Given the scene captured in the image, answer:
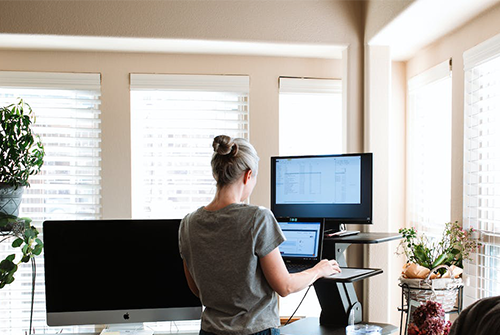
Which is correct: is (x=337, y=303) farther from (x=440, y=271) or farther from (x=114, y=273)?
(x=114, y=273)

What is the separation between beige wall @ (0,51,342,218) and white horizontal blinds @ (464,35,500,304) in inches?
46.5

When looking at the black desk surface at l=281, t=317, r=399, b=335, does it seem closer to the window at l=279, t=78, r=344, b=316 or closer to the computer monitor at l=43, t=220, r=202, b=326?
the computer monitor at l=43, t=220, r=202, b=326

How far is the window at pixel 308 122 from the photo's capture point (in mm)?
3686

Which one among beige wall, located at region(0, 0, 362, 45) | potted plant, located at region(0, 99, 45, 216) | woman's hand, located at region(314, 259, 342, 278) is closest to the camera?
woman's hand, located at region(314, 259, 342, 278)

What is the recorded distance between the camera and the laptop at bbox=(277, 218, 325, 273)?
2500 mm

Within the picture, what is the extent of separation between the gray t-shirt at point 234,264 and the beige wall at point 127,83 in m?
1.72

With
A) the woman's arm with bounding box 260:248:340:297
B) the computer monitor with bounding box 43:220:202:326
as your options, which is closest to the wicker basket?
the woman's arm with bounding box 260:248:340:297

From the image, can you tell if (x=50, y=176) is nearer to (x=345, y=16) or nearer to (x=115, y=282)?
(x=115, y=282)

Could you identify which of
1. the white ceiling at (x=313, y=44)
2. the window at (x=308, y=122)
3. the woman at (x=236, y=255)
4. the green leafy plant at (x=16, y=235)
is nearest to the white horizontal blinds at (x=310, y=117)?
the window at (x=308, y=122)

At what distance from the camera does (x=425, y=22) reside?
2.89 metres

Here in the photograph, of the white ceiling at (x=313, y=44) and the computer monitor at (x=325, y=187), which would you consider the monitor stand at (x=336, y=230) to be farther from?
the white ceiling at (x=313, y=44)

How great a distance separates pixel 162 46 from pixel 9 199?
1.24m

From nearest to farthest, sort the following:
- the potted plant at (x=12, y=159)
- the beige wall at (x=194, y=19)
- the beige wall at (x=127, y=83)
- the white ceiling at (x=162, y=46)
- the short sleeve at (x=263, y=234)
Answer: the short sleeve at (x=263, y=234), the potted plant at (x=12, y=159), the beige wall at (x=194, y=19), the white ceiling at (x=162, y=46), the beige wall at (x=127, y=83)

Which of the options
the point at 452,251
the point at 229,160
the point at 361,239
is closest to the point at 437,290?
the point at 452,251
